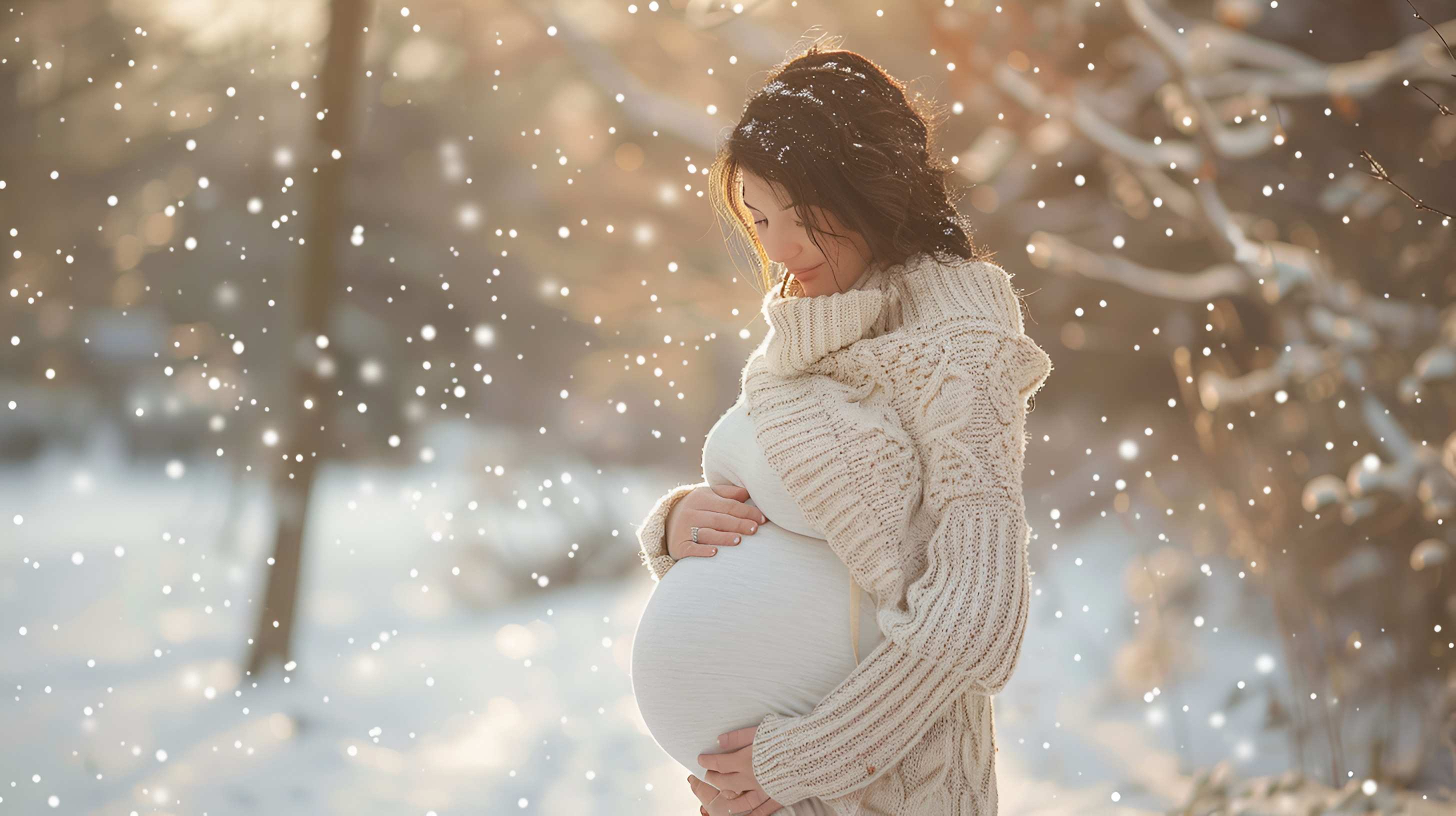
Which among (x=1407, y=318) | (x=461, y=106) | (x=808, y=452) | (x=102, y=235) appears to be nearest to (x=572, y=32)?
(x=461, y=106)

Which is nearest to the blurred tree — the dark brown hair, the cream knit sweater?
the dark brown hair

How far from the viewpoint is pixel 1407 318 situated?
2.04 m

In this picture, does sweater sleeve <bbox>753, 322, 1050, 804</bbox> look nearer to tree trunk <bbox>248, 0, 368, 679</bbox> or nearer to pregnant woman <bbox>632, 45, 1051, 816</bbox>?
pregnant woman <bbox>632, 45, 1051, 816</bbox>

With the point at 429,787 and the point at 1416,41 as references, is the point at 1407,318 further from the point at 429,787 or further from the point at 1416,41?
the point at 429,787

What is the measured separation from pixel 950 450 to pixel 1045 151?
1.32 metres

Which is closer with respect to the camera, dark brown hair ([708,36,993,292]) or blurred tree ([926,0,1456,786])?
dark brown hair ([708,36,993,292])

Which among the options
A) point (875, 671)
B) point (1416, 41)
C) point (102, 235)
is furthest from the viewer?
point (1416, 41)

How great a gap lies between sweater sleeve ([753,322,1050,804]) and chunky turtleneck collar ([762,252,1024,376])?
48mm

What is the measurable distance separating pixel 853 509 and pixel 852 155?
329 millimetres

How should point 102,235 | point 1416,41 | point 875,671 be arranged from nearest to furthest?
point 875,671 → point 102,235 → point 1416,41

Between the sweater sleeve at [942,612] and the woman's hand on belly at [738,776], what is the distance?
15mm

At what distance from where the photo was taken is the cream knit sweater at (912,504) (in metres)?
0.84

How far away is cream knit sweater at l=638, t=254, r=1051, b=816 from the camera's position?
0.84 metres

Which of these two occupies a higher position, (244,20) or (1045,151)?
(244,20)
